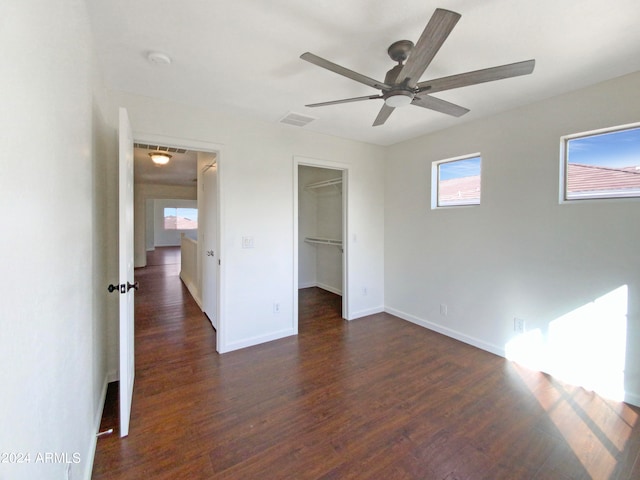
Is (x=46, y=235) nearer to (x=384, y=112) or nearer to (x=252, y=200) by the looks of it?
Answer: (x=384, y=112)

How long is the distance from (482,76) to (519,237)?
1.84m

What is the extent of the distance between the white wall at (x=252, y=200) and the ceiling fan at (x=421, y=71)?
5.25 feet

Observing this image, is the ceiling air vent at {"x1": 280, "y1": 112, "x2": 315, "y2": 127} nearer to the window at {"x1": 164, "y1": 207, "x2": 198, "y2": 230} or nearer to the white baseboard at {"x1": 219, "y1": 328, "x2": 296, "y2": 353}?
the white baseboard at {"x1": 219, "y1": 328, "x2": 296, "y2": 353}

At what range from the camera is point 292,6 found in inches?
59.7

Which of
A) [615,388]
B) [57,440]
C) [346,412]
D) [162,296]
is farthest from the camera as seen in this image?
[162,296]

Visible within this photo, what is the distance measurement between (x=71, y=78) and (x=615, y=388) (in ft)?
13.3

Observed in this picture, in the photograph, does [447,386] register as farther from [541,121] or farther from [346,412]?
[541,121]

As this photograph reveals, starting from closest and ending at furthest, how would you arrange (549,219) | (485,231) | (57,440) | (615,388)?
(57,440) < (615,388) < (549,219) < (485,231)

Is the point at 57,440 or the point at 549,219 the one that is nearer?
the point at 57,440

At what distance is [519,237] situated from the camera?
281 centimetres

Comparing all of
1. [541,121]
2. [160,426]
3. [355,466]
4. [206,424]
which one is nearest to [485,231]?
[541,121]

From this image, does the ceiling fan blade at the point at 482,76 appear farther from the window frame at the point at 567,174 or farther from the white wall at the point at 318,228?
the white wall at the point at 318,228

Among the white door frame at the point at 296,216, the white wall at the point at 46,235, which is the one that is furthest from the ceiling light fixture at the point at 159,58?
the white door frame at the point at 296,216

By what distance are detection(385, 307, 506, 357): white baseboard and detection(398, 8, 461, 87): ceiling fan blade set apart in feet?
9.10
